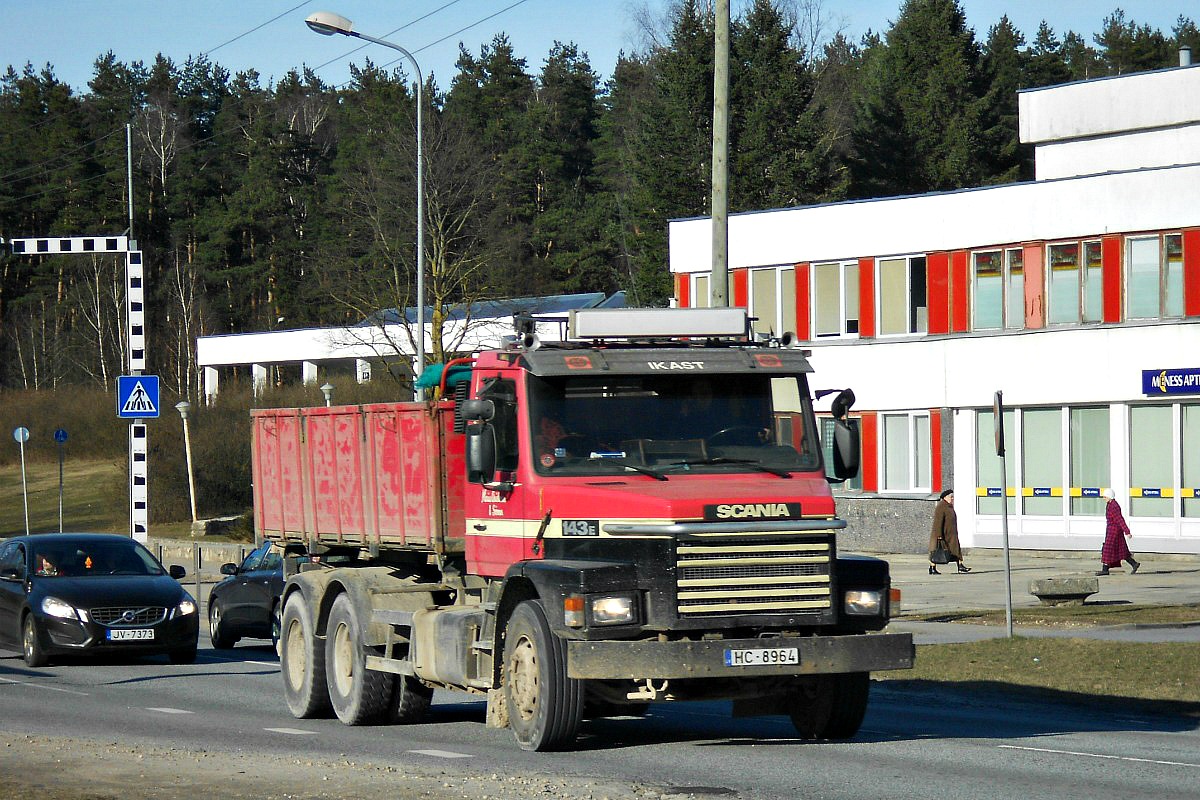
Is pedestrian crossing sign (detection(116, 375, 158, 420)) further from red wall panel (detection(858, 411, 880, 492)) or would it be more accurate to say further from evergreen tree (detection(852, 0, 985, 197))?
evergreen tree (detection(852, 0, 985, 197))

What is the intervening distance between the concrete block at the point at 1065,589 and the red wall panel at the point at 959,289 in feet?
55.5

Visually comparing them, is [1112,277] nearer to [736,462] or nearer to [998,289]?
[998,289]

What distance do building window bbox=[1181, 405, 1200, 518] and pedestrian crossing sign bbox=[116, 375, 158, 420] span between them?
2159 centimetres

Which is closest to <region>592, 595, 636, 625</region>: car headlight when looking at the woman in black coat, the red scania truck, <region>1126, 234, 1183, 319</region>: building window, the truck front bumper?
the red scania truck

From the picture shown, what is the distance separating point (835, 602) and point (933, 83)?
218 feet

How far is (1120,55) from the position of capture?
99250mm

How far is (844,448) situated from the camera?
495 inches

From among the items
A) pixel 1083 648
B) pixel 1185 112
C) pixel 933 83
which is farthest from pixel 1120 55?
pixel 1083 648

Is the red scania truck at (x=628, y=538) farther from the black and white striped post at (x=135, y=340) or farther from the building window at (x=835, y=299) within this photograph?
the building window at (x=835, y=299)

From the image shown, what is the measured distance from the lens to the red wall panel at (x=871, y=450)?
44.4m

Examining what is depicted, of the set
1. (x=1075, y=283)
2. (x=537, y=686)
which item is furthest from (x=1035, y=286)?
(x=537, y=686)

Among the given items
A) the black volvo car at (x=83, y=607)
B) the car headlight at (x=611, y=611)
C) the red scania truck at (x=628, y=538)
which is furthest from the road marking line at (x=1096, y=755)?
the black volvo car at (x=83, y=607)

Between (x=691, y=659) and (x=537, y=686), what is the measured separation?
45.1 inches

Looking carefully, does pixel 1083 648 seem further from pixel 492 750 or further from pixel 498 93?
pixel 498 93
